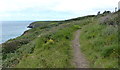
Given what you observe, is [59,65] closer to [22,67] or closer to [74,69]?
[74,69]

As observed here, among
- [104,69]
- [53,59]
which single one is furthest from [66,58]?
[104,69]

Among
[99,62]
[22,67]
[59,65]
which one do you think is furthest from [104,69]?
[22,67]

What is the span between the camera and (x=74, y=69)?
7574 mm

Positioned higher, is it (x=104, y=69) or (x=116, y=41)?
(x=116, y=41)

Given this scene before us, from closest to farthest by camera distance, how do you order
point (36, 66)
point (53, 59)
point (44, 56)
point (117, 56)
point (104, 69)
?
1. point (104, 69)
2. point (117, 56)
3. point (36, 66)
4. point (53, 59)
5. point (44, 56)

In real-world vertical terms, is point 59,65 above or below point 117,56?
below

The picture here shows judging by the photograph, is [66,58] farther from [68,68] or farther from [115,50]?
[115,50]

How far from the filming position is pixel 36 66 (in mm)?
8172

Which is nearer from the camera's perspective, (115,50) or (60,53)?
(115,50)

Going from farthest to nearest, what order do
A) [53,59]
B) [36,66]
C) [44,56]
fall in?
[44,56]
[53,59]
[36,66]

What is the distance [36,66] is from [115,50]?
13.4ft

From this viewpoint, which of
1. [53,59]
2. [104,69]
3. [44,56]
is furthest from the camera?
[44,56]

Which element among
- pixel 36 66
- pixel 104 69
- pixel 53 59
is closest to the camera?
pixel 104 69

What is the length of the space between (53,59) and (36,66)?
42.4 inches
